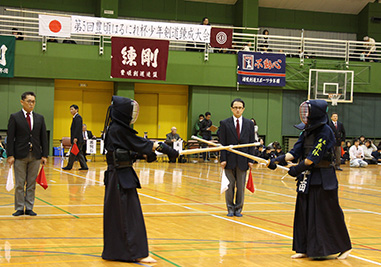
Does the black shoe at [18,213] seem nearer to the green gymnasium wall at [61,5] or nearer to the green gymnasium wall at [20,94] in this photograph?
the green gymnasium wall at [20,94]

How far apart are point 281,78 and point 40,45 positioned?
1275 centimetres

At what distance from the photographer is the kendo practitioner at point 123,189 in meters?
6.06

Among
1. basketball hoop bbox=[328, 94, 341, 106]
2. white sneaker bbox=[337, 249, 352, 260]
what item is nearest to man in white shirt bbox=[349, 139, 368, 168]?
basketball hoop bbox=[328, 94, 341, 106]

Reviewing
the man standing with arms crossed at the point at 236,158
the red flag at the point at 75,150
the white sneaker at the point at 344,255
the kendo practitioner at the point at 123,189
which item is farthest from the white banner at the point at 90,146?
the white sneaker at the point at 344,255

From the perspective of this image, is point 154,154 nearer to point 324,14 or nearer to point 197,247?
point 197,247

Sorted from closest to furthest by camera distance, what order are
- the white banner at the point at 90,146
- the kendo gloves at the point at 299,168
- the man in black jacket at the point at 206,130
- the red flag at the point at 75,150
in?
the kendo gloves at the point at 299,168, the red flag at the point at 75,150, the white banner at the point at 90,146, the man in black jacket at the point at 206,130

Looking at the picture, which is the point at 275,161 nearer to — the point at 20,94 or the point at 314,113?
the point at 314,113

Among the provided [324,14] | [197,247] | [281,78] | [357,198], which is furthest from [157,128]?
[197,247]

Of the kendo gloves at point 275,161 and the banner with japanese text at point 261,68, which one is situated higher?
the banner with japanese text at point 261,68

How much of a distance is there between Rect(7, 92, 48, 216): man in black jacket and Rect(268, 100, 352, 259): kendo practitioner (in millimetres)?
5044

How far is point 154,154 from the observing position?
6.35 meters

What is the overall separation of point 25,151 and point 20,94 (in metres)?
16.8

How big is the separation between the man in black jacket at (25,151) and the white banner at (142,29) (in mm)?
14412

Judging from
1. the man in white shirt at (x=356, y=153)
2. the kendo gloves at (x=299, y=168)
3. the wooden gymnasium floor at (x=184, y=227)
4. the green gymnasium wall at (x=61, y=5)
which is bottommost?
the wooden gymnasium floor at (x=184, y=227)
